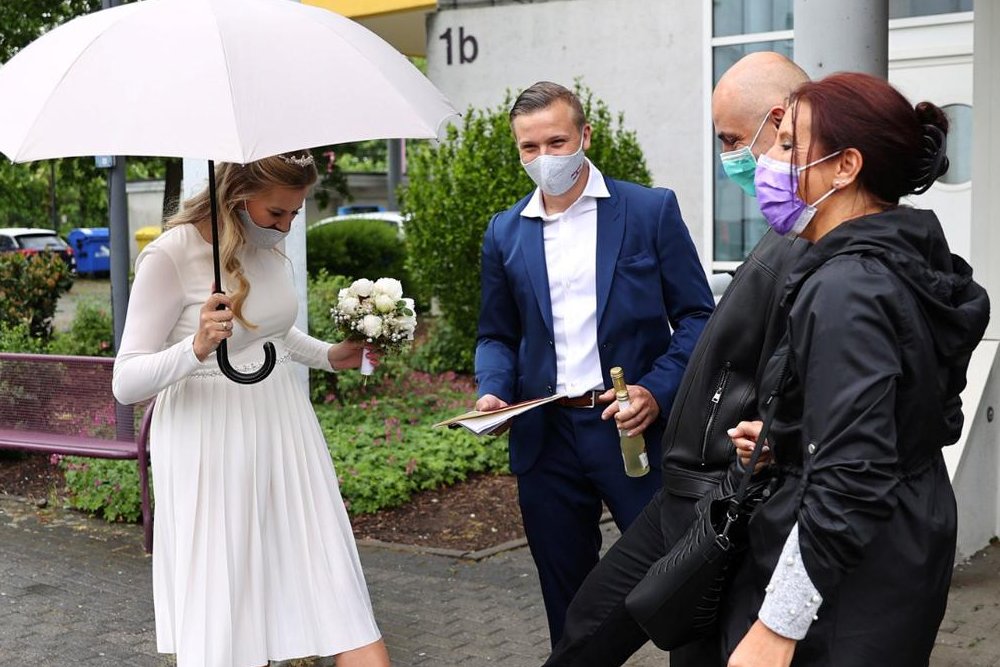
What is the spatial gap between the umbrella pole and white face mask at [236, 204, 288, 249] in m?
0.10

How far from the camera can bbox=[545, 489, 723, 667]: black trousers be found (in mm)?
3514

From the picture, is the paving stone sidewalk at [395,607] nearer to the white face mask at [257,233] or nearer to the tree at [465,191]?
the white face mask at [257,233]

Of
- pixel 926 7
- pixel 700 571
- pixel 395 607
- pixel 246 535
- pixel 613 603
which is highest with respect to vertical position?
pixel 926 7

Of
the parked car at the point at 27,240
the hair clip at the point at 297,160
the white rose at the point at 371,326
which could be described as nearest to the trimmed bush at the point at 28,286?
the white rose at the point at 371,326

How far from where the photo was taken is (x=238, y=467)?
12.8ft

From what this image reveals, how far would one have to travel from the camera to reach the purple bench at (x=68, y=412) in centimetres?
738

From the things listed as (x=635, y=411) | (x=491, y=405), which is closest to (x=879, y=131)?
(x=635, y=411)

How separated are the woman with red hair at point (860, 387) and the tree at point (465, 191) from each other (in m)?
7.72

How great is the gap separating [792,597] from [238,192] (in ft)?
7.16

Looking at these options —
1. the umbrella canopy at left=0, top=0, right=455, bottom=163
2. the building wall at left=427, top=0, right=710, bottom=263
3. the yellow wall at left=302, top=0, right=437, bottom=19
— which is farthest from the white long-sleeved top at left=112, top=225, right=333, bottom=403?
the yellow wall at left=302, top=0, right=437, bottom=19

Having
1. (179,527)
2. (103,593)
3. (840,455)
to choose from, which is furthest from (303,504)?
(103,593)

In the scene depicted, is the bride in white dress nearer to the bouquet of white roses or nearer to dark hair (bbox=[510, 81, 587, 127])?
the bouquet of white roses

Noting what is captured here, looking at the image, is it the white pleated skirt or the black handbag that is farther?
the white pleated skirt

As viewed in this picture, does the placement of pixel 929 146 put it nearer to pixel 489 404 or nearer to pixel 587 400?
pixel 587 400
